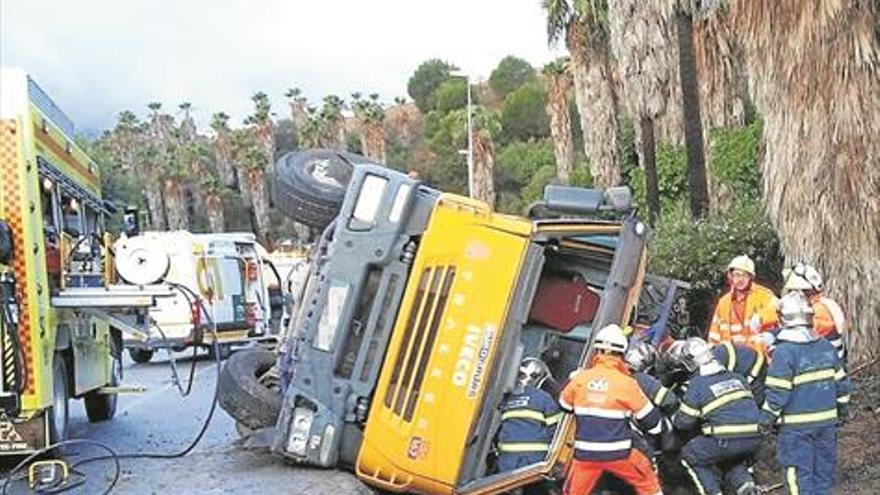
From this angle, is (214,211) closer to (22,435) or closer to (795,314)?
(22,435)

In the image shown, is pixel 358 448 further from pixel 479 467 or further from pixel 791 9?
pixel 791 9

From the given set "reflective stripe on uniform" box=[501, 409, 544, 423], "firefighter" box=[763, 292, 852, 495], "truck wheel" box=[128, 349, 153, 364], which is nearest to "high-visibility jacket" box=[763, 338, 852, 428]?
"firefighter" box=[763, 292, 852, 495]

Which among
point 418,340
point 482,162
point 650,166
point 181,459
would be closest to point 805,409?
point 418,340

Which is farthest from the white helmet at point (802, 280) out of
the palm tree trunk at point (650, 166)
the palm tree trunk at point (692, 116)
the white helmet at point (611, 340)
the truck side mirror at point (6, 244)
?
the palm tree trunk at point (650, 166)

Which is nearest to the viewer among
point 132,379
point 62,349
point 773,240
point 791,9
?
point 62,349

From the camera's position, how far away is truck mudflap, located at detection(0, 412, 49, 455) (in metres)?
8.27

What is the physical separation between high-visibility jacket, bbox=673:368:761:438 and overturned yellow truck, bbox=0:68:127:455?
176 inches

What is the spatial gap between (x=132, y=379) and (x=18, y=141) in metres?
10.7

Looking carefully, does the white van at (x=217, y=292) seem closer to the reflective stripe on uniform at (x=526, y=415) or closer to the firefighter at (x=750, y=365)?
the firefighter at (x=750, y=365)

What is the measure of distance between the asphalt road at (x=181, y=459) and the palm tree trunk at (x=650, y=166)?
993 centimetres

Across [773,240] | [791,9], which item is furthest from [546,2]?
[791,9]

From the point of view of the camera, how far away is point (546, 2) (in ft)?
92.3

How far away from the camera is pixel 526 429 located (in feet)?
25.5

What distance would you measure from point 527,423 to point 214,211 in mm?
56358
